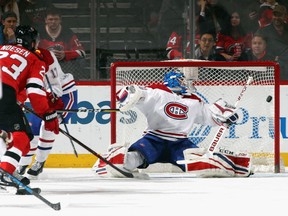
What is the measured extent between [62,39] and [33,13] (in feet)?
1.05

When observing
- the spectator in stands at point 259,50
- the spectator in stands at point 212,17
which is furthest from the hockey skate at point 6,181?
the spectator in stands at point 259,50

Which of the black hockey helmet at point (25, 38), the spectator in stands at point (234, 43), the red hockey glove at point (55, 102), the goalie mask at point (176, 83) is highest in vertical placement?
the spectator in stands at point (234, 43)

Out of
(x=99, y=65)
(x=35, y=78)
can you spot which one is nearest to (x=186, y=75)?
(x=99, y=65)

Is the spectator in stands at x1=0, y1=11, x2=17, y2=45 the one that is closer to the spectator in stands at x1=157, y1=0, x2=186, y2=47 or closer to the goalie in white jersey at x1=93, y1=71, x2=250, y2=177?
the spectator in stands at x1=157, y1=0, x2=186, y2=47

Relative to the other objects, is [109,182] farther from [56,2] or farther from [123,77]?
[56,2]

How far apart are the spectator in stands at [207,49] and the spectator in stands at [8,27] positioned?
5.03 ft

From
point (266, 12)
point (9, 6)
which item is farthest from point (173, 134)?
point (9, 6)

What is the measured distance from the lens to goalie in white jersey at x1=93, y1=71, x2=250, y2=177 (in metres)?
6.79

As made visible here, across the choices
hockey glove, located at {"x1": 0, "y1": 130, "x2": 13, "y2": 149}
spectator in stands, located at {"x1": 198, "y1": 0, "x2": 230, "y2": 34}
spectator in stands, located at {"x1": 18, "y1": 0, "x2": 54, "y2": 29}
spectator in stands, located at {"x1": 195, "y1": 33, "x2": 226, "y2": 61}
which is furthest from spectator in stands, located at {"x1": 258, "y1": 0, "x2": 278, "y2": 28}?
hockey glove, located at {"x1": 0, "y1": 130, "x2": 13, "y2": 149}

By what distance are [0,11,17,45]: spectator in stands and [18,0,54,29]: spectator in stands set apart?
0.08 metres

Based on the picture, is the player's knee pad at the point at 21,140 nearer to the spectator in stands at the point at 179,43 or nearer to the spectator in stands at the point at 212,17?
the spectator in stands at the point at 179,43

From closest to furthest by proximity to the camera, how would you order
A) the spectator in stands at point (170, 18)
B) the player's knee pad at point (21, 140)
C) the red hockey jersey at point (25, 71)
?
the player's knee pad at point (21, 140) → the red hockey jersey at point (25, 71) → the spectator in stands at point (170, 18)

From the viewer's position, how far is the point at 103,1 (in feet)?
27.3

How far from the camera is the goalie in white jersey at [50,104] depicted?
6.61 meters
